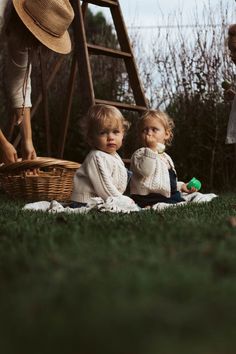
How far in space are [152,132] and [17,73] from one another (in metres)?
0.85

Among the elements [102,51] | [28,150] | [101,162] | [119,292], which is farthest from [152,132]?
[119,292]

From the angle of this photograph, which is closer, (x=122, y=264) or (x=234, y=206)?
(x=122, y=264)

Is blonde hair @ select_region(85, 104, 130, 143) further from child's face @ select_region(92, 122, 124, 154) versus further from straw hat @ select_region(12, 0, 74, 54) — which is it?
straw hat @ select_region(12, 0, 74, 54)

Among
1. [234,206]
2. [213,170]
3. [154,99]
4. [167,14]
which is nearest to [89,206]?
[234,206]

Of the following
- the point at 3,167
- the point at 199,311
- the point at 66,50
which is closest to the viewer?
the point at 199,311

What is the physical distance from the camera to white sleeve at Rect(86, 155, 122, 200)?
3.03m

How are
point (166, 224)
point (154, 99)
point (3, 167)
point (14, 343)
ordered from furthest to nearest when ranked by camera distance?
1. point (154, 99)
2. point (3, 167)
3. point (166, 224)
4. point (14, 343)

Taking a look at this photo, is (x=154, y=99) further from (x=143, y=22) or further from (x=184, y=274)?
(x=184, y=274)

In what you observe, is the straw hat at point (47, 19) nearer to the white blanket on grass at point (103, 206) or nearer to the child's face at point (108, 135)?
the child's face at point (108, 135)

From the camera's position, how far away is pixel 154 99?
5684mm

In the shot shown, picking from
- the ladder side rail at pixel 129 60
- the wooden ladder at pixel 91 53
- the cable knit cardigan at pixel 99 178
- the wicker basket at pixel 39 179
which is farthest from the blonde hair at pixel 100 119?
the ladder side rail at pixel 129 60

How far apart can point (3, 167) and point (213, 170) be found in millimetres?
2056

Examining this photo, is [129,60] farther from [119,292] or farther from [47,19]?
[119,292]

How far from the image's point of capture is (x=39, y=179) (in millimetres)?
3773
